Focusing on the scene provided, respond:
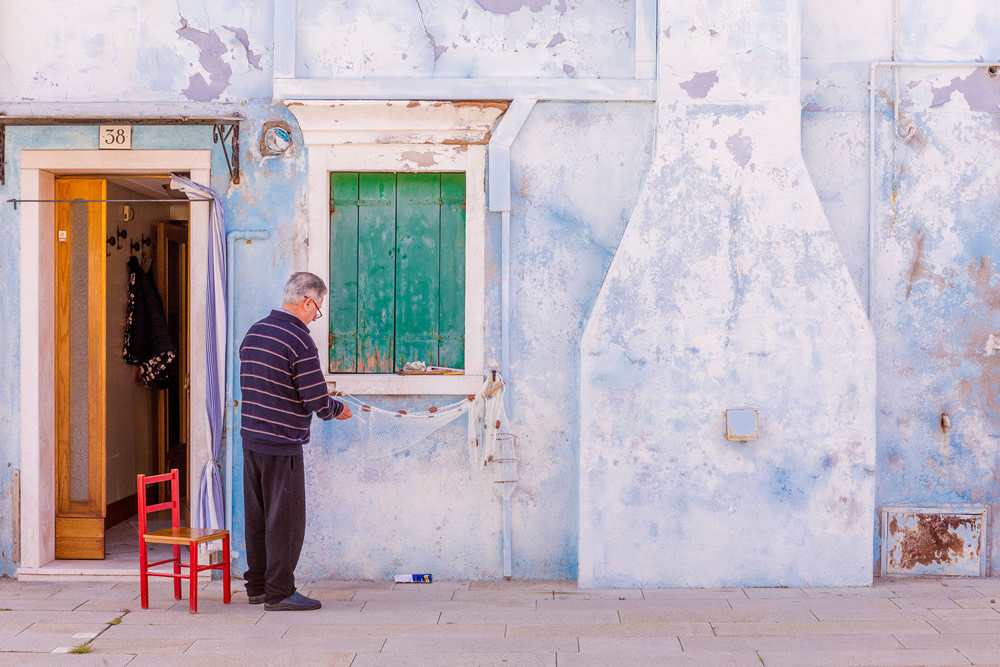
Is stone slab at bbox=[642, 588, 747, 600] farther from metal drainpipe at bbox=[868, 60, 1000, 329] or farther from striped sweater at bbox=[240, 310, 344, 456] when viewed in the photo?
striped sweater at bbox=[240, 310, 344, 456]

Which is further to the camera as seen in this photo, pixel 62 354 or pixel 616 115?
pixel 62 354

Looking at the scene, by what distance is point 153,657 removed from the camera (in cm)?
479

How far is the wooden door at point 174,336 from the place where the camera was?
8734 millimetres

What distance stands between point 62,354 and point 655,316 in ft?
14.1

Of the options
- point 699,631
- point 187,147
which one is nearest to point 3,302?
point 187,147

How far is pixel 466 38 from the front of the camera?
6.32 meters

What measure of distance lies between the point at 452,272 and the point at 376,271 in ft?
1.77

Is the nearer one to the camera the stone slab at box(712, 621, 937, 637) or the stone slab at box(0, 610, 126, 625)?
the stone slab at box(712, 621, 937, 637)

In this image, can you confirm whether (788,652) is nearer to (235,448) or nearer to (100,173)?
(235,448)

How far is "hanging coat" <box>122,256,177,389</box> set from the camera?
783 cm

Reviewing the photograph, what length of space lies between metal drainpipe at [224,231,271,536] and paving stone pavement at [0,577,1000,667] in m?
0.66

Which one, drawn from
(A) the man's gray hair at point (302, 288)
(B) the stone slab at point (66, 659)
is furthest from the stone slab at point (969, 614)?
(B) the stone slab at point (66, 659)

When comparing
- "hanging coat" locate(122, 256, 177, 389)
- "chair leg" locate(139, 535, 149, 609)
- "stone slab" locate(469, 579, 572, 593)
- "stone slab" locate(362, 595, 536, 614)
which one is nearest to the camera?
"chair leg" locate(139, 535, 149, 609)

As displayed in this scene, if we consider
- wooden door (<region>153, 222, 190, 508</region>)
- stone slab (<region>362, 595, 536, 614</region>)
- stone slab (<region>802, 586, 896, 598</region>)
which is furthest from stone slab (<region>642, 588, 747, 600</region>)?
wooden door (<region>153, 222, 190, 508</region>)
